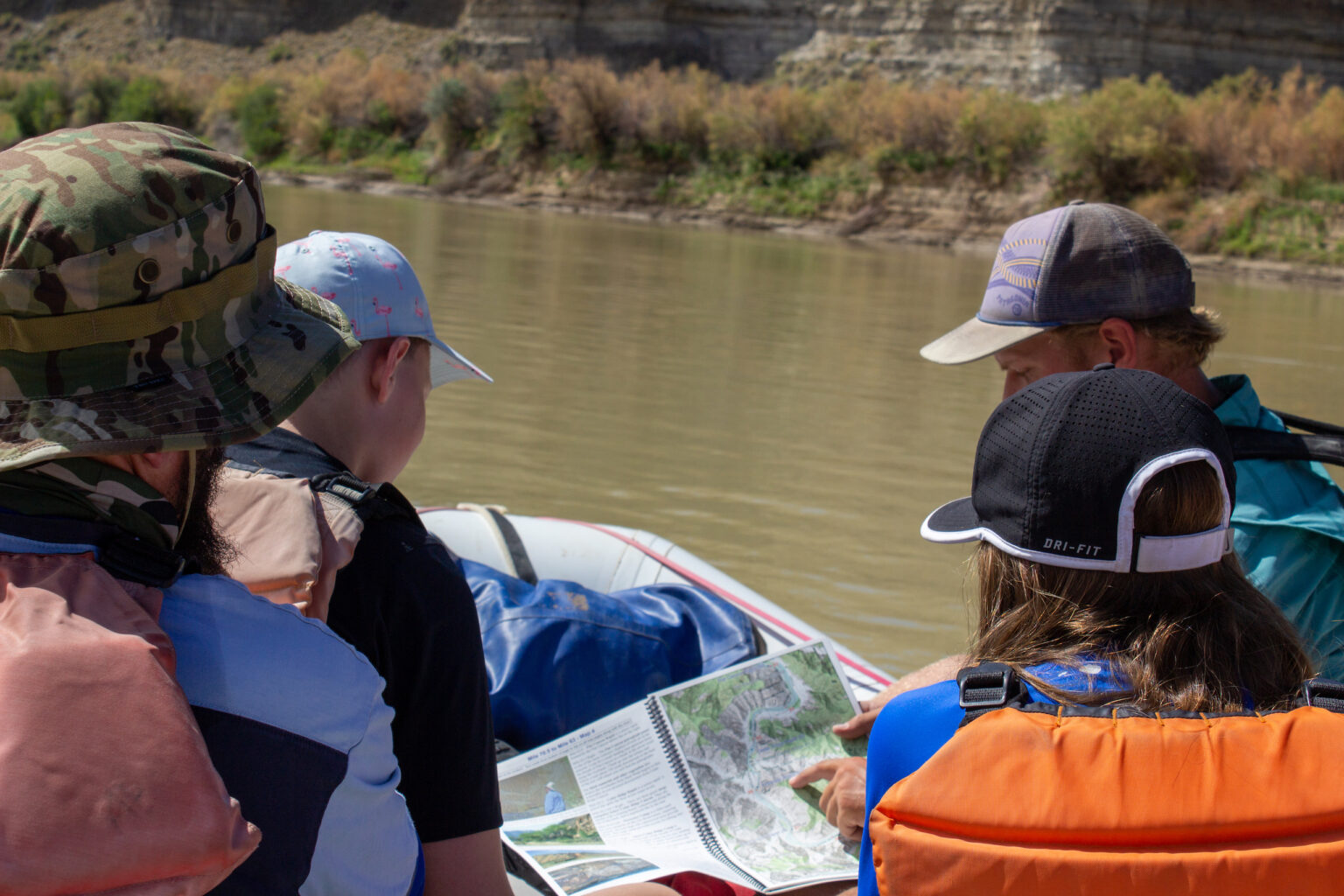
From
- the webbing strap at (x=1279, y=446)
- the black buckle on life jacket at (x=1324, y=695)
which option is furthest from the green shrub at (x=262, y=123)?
the black buckle on life jacket at (x=1324, y=695)

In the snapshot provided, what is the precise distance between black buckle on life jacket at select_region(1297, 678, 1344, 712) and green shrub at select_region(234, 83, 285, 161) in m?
33.2

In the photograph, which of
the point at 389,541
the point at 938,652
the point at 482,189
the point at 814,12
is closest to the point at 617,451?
the point at 938,652

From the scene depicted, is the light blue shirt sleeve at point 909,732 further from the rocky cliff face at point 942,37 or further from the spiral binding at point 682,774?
the rocky cliff face at point 942,37

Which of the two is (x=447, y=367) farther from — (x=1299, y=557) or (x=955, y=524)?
(x=1299, y=557)

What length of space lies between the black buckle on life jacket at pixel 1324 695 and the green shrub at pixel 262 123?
33.2 metres

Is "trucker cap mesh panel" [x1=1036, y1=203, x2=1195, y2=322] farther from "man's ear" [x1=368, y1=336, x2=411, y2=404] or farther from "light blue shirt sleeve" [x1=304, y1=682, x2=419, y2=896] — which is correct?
"light blue shirt sleeve" [x1=304, y1=682, x2=419, y2=896]

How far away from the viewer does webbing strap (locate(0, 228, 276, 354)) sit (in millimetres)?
914

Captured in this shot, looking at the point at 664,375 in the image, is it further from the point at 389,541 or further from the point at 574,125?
the point at 574,125

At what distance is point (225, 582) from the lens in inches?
37.4

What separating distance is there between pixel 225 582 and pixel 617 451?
558 cm

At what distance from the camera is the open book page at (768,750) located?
6.27ft

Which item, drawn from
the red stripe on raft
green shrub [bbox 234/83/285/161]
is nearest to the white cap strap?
the red stripe on raft

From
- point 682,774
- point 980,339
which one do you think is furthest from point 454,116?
point 682,774

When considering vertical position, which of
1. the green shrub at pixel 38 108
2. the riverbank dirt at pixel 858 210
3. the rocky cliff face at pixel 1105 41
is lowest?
the riverbank dirt at pixel 858 210
